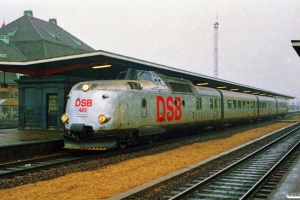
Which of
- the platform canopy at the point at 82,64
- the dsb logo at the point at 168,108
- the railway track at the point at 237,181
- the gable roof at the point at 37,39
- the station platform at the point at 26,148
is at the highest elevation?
the gable roof at the point at 37,39

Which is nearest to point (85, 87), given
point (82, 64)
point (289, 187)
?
point (82, 64)

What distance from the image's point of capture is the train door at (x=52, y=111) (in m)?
20.3

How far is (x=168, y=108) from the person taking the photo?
660 inches

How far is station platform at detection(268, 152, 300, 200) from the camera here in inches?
282

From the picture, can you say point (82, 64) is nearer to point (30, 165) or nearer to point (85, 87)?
point (85, 87)

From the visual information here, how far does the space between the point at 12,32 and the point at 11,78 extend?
626 inches

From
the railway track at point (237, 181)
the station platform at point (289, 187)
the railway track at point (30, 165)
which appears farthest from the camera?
the railway track at point (30, 165)

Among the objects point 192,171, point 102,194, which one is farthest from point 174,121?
point 102,194

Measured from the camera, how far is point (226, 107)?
2612cm

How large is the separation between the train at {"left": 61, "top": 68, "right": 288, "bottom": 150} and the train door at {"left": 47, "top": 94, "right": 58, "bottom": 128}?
6.11 meters

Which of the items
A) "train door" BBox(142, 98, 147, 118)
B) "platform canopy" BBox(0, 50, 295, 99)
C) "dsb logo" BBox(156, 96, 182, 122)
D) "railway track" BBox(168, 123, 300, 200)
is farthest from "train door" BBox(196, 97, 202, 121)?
"railway track" BBox(168, 123, 300, 200)

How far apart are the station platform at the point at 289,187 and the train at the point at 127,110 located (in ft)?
21.2

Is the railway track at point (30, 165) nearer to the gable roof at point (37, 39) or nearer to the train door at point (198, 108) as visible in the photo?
the train door at point (198, 108)

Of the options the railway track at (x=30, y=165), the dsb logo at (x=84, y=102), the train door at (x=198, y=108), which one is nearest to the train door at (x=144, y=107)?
the dsb logo at (x=84, y=102)
